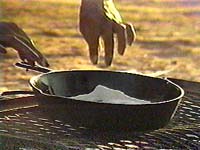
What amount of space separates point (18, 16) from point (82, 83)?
5.39m

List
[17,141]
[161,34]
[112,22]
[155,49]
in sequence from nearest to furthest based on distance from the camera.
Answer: [17,141]
[112,22]
[155,49]
[161,34]

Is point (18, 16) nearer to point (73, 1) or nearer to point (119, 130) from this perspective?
point (73, 1)

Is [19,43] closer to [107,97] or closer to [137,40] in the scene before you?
[107,97]

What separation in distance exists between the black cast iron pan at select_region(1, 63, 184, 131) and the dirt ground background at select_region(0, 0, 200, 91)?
1.47m

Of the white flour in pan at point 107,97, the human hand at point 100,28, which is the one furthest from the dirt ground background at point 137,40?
the white flour in pan at point 107,97

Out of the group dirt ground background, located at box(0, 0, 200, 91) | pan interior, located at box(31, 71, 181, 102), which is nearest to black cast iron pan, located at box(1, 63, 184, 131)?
pan interior, located at box(31, 71, 181, 102)

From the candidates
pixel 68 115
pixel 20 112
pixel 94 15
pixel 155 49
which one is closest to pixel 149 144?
pixel 68 115

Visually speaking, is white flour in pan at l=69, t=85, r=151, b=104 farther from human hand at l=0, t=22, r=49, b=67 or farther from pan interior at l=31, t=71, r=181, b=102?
human hand at l=0, t=22, r=49, b=67

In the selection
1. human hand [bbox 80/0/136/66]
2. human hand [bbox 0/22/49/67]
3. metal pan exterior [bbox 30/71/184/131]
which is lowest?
metal pan exterior [bbox 30/71/184/131]

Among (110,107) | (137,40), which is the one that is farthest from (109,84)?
(137,40)

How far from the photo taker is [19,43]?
136 cm

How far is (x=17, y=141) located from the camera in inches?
43.3

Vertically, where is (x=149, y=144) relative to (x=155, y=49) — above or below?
above

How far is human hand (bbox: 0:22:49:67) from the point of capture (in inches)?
53.5
